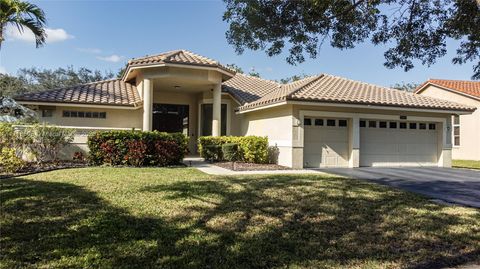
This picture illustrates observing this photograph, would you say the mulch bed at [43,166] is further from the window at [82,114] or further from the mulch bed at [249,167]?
the mulch bed at [249,167]

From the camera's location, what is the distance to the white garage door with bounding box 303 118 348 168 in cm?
1552

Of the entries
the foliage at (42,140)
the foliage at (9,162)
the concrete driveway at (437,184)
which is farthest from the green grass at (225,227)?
the foliage at (42,140)

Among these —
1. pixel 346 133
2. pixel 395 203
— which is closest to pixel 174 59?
pixel 346 133

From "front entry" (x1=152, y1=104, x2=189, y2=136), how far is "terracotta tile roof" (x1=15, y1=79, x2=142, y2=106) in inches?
71.5

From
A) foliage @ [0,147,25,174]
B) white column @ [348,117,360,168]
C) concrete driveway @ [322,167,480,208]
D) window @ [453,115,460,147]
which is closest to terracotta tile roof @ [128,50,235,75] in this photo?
white column @ [348,117,360,168]

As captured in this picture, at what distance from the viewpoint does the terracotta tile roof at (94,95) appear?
16844mm

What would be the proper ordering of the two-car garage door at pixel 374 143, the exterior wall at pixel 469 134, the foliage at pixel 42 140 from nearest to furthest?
the foliage at pixel 42 140 → the two-car garage door at pixel 374 143 → the exterior wall at pixel 469 134

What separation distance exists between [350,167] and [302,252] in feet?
38.0

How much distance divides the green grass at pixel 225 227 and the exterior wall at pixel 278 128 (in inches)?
227

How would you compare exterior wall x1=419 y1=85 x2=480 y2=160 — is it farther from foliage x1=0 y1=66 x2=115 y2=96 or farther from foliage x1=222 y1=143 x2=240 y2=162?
foliage x1=0 y1=66 x2=115 y2=96

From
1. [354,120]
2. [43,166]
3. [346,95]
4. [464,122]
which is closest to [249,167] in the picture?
[354,120]

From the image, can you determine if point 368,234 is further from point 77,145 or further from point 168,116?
point 168,116

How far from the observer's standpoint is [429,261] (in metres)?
4.76

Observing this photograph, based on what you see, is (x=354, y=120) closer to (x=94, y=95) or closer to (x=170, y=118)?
(x=170, y=118)
